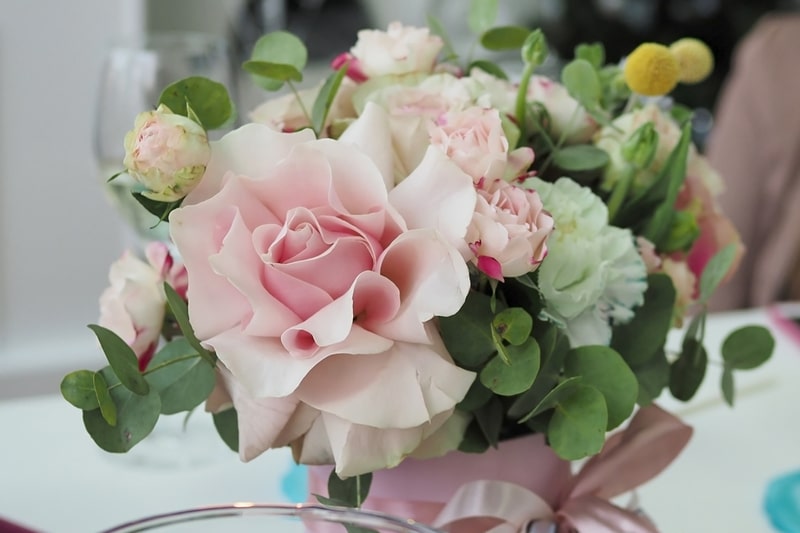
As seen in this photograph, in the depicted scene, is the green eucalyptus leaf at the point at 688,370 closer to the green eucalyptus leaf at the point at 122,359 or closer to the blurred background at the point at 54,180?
the green eucalyptus leaf at the point at 122,359

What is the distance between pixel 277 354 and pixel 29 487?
33 centimetres

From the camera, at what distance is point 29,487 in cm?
59

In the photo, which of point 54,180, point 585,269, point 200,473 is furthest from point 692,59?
point 54,180

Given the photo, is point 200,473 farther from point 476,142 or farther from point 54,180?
point 54,180

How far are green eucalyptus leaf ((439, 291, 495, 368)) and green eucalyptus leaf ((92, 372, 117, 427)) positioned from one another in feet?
0.43

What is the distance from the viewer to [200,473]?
62 centimetres

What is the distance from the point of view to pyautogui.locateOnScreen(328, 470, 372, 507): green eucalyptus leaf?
0.39 metres

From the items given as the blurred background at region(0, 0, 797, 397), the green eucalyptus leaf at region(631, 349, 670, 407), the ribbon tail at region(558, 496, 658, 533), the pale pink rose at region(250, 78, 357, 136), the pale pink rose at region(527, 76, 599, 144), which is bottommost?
the blurred background at region(0, 0, 797, 397)

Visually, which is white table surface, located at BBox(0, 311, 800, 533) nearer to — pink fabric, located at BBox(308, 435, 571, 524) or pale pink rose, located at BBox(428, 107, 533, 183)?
pink fabric, located at BBox(308, 435, 571, 524)

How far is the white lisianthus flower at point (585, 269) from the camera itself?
1.23ft

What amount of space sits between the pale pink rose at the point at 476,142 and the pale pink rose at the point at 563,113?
0.27 feet

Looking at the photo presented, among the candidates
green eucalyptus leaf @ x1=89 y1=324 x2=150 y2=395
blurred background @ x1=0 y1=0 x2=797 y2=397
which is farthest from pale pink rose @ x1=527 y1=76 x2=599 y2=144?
blurred background @ x1=0 y1=0 x2=797 y2=397

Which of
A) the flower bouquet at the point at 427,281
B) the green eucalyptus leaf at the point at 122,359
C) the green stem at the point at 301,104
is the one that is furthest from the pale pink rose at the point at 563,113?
the green eucalyptus leaf at the point at 122,359

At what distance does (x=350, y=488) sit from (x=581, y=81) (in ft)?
0.69
